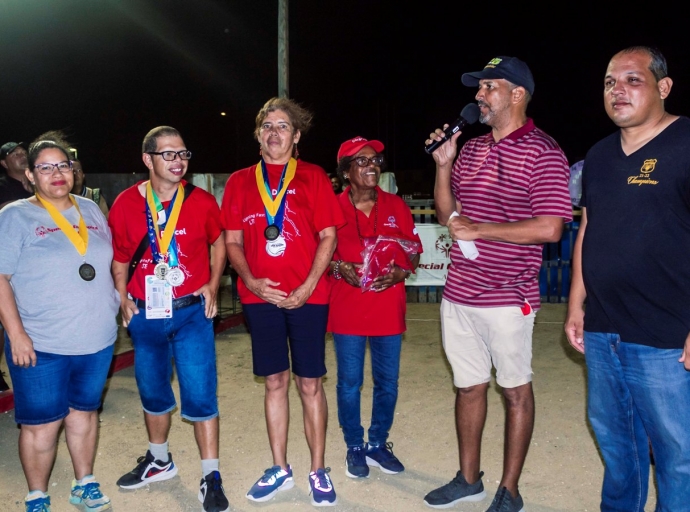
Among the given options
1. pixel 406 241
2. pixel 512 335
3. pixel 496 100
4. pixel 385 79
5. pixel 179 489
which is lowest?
pixel 179 489

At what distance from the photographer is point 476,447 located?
3.84 meters

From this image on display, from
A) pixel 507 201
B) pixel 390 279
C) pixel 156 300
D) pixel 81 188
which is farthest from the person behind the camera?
pixel 81 188

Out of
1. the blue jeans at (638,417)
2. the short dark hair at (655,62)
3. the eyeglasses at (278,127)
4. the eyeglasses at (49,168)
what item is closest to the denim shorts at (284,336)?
the eyeglasses at (278,127)

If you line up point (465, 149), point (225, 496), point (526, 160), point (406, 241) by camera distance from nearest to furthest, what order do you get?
point (526, 160) < point (465, 149) < point (225, 496) < point (406, 241)

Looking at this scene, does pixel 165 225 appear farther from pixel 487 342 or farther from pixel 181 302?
pixel 487 342

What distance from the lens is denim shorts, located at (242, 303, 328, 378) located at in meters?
3.91

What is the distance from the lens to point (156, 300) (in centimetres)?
378

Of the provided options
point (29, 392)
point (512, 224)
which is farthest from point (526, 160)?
point (29, 392)

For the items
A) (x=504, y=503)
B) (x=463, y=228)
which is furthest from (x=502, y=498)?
(x=463, y=228)

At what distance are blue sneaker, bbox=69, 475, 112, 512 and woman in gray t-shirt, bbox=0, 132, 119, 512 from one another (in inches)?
9.5

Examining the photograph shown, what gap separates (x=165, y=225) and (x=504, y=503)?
2.62m

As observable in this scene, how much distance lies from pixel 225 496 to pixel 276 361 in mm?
939

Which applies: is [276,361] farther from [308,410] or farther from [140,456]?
[140,456]

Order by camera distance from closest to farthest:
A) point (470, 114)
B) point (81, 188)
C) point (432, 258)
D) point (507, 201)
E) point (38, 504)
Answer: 1. point (507, 201)
2. point (470, 114)
3. point (38, 504)
4. point (81, 188)
5. point (432, 258)
